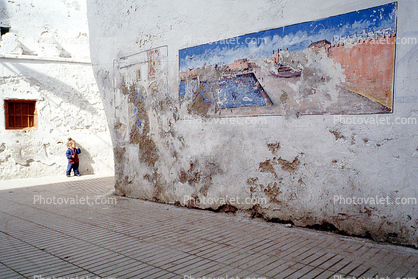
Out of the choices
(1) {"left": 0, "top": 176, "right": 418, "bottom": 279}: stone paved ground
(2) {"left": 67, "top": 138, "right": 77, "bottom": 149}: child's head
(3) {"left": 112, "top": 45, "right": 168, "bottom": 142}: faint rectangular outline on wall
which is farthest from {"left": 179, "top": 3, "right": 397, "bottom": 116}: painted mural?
(2) {"left": 67, "top": 138, "right": 77, "bottom": 149}: child's head

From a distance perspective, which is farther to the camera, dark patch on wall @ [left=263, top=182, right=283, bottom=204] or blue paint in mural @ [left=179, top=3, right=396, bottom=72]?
dark patch on wall @ [left=263, top=182, right=283, bottom=204]

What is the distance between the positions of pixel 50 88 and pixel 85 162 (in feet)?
8.39

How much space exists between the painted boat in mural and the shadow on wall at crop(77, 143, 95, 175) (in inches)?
320

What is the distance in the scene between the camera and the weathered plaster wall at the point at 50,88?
32.7ft

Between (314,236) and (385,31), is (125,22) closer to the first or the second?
(385,31)

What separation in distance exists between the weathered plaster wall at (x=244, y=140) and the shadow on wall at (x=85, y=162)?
4.06 meters

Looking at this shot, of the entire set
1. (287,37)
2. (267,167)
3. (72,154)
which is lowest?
(72,154)

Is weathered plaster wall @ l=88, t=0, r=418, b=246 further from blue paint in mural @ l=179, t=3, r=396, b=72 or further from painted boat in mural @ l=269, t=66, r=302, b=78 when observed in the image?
painted boat in mural @ l=269, t=66, r=302, b=78

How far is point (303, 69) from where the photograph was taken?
4441 millimetres

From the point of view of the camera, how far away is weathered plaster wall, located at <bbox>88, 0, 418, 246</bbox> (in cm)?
375

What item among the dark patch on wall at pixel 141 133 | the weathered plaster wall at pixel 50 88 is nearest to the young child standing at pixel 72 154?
the weathered plaster wall at pixel 50 88

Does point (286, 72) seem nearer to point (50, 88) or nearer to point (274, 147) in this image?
point (274, 147)

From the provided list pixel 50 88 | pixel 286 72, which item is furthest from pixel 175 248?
pixel 50 88

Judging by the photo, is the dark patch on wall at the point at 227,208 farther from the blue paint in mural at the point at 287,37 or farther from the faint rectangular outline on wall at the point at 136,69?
the faint rectangular outline on wall at the point at 136,69
